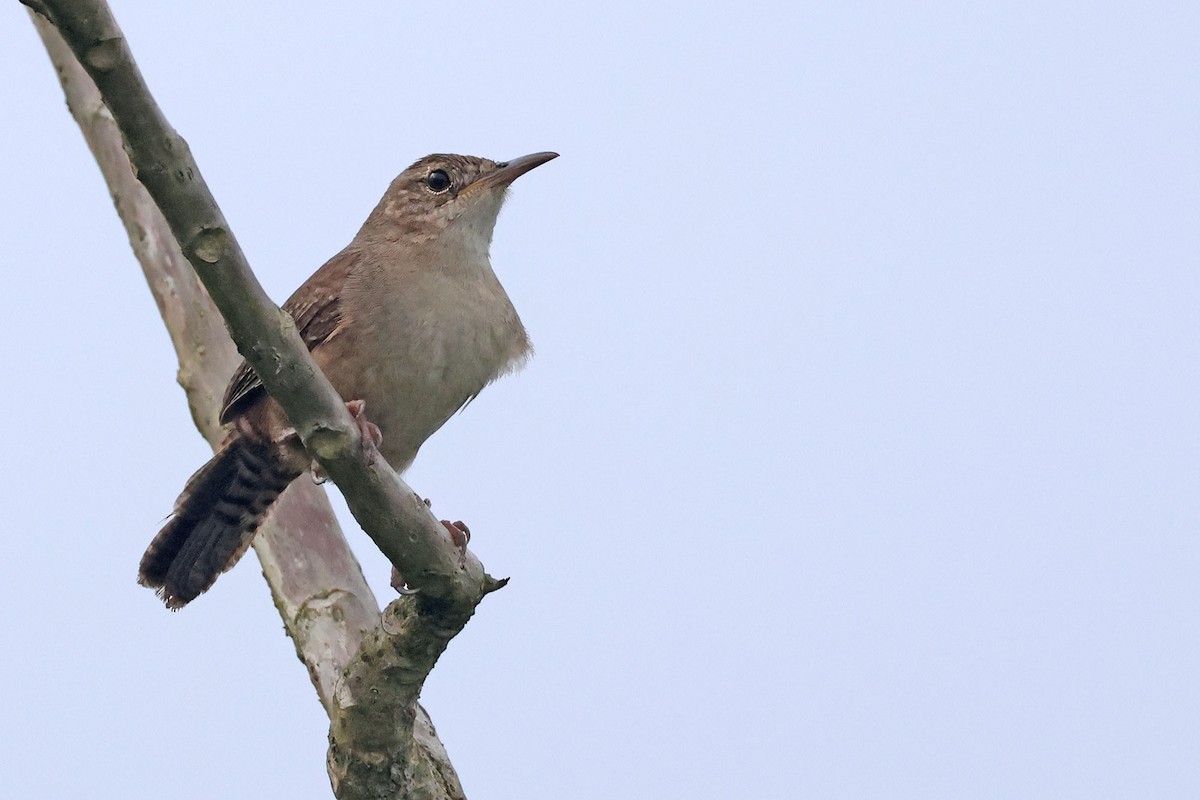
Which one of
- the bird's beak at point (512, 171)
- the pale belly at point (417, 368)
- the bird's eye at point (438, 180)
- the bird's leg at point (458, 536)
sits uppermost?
the bird's eye at point (438, 180)

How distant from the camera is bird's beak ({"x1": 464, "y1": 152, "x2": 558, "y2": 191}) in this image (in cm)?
635

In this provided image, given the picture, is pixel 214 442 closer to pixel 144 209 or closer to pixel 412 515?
pixel 144 209

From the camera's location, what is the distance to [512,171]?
6.38 m

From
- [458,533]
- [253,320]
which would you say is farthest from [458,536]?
[253,320]

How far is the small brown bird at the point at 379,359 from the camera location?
5598mm

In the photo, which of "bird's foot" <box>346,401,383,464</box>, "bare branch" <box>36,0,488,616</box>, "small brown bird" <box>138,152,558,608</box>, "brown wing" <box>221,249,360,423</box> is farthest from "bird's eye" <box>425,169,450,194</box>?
"bare branch" <box>36,0,488,616</box>

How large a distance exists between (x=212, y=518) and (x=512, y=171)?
2120 mm

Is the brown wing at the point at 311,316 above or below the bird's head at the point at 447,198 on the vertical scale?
below

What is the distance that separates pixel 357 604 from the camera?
254 inches

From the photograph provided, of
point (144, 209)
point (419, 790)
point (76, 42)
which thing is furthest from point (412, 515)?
point (144, 209)

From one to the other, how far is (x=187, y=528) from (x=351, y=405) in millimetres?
1750

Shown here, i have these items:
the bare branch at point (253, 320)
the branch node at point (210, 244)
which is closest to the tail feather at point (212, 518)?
the bare branch at point (253, 320)

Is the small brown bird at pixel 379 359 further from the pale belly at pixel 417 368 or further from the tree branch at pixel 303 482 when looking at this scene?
the tree branch at pixel 303 482

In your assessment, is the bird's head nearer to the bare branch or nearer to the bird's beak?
the bird's beak
